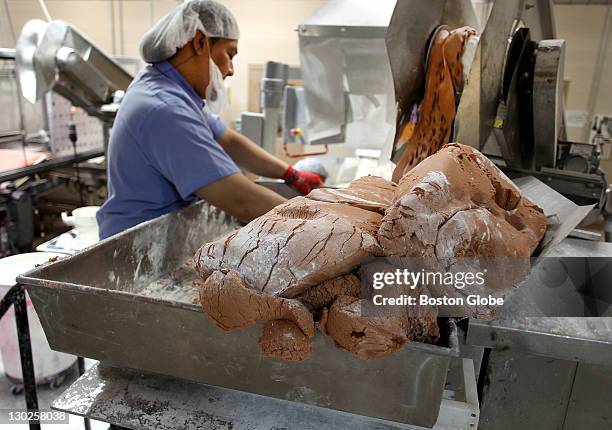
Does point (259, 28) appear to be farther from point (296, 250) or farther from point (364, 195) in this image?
point (296, 250)

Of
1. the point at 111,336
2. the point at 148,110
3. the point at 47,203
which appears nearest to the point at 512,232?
the point at 111,336

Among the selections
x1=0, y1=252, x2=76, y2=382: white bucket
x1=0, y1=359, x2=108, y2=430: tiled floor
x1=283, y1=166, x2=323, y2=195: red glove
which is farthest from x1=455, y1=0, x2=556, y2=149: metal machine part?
x1=0, y1=359, x2=108, y2=430: tiled floor

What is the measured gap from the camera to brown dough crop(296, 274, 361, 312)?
785mm

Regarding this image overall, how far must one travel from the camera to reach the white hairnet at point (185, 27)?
168cm

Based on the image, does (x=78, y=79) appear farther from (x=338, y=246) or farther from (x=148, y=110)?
(x=338, y=246)

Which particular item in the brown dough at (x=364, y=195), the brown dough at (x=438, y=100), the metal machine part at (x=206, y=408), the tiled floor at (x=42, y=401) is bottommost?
the tiled floor at (x=42, y=401)

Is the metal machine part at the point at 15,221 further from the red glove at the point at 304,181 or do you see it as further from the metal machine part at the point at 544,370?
the metal machine part at the point at 544,370

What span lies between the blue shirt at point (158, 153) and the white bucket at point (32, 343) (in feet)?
1.33

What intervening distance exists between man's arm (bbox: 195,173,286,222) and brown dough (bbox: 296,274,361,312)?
2.40ft

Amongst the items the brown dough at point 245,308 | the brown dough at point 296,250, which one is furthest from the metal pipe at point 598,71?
the brown dough at point 245,308

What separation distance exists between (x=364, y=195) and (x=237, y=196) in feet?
1.96

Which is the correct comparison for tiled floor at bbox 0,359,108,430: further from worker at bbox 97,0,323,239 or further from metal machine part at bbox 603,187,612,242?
metal machine part at bbox 603,187,612,242

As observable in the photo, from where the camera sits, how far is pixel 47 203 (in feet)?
14.2

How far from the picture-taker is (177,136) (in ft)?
4.88
